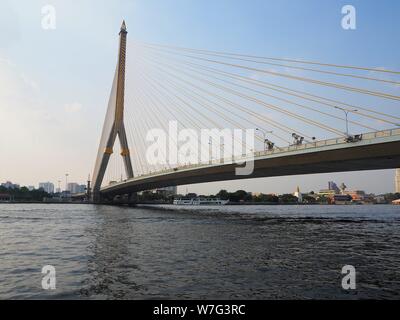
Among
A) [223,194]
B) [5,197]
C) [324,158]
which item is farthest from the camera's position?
[223,194]

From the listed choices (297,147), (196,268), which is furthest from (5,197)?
(196,268)

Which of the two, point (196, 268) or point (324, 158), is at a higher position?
point (324, 158)

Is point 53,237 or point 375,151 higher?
point 375,151

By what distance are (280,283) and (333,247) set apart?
30.5 feet

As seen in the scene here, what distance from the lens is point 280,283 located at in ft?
38.7

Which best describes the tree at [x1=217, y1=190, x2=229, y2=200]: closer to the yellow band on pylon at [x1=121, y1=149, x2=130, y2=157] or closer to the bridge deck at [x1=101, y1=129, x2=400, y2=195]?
the yellow band on pylon at [x1=121, y1=149, x2=130, y2=157]

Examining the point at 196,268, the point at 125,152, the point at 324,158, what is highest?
the point at 125,152

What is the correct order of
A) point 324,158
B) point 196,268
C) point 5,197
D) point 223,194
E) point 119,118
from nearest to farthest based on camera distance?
point 196,268 < point 324,158 < point 119,118 < point 5,197 < point 223,194

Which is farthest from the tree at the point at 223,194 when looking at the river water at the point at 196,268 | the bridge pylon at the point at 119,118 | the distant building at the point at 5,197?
the river water at the point at 196,268

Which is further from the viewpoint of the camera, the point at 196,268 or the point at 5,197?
the point at 5,197

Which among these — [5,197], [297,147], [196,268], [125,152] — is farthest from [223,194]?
[196,268]

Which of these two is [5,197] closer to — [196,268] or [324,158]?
[324,158]
